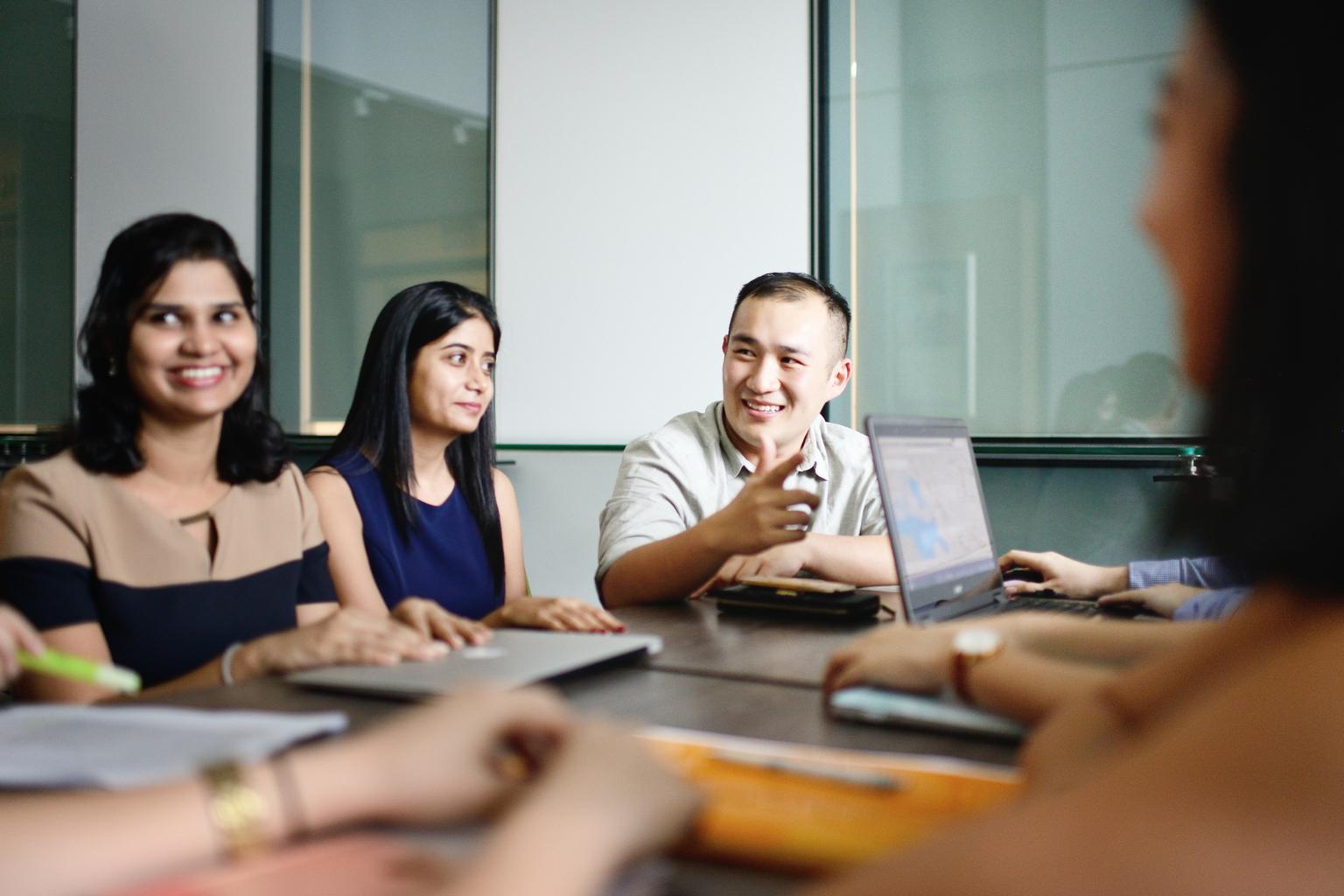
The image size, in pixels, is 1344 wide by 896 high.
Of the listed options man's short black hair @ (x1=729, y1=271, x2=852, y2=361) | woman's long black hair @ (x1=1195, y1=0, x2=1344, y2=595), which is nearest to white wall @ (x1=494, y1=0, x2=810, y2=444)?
man's short black hair @ (x1=729, y1=271, x2=852, y2=361)

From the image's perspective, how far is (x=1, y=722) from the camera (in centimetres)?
83

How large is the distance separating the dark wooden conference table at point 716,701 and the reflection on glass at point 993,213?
5.66 feet

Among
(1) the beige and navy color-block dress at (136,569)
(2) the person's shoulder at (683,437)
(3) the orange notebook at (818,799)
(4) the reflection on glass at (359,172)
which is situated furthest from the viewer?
(4) the reflection on glass at (359,172)

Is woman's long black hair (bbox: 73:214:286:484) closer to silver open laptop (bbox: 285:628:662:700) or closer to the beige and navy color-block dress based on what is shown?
the beige and navy color-block dress

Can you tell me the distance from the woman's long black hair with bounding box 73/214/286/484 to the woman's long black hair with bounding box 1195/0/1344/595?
1410mm

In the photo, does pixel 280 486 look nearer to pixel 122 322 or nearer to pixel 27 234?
pixel 122 322

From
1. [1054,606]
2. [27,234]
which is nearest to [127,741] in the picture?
[1054,606]

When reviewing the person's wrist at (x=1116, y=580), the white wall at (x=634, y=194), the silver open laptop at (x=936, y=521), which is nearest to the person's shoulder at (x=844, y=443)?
the person's wrist at (x=1116, y=580)

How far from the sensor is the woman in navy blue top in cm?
205

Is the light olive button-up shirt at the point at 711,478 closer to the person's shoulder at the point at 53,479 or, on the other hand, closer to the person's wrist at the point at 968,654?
the person's shoulder at the point at 53,479

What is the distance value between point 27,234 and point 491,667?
167 inches

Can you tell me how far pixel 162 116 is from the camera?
4262 mm

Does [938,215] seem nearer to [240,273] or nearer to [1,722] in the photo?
[240,273]

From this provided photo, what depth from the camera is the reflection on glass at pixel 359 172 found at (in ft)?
12.6
